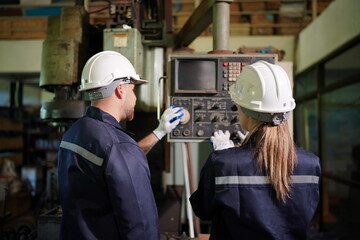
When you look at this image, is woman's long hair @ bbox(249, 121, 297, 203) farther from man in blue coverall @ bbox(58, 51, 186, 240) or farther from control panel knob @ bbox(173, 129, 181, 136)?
control panel knob @ bbox(173, 129, 181, 136)

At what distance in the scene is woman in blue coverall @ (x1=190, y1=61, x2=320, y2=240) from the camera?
993 millimetres

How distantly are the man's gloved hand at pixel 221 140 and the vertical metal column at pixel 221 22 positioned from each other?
1.70 feet

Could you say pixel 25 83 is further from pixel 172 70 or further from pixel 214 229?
pixel 214 229

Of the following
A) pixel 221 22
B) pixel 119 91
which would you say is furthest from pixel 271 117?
pixel 221 22

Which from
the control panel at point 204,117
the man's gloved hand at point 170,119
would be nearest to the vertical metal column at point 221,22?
the control panel at point 204,117

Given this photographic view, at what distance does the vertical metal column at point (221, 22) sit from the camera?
1740 mm

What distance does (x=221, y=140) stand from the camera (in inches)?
61.2

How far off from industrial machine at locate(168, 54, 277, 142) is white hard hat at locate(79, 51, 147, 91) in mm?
370

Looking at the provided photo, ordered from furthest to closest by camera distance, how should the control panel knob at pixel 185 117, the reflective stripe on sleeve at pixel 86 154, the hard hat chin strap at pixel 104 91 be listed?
the control panel knob at pixel 185 117, the hard hat chin strap at pixel 104 91, the reflective stripe on sleeve at pixel 86 154

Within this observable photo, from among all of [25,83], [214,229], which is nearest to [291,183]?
[214,229]

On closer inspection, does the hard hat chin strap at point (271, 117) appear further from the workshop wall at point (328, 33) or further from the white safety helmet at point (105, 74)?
the workshop wall at point (328, 33)

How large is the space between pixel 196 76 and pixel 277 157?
2.55 ft

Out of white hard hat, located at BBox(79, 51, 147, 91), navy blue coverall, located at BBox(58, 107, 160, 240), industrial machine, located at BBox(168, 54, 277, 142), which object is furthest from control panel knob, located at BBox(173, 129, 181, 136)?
navy blue coverall, located at BBox(58, 107, 160, 240)

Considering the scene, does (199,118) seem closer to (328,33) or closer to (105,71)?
(105,71)
